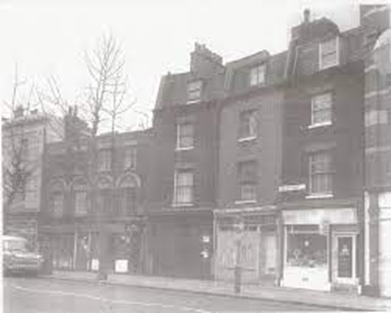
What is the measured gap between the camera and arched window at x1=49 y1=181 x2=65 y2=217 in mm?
2730

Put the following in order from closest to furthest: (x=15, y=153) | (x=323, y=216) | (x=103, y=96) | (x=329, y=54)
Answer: (x=329, y=54) → (x=323, y=216) → (x=103, y=96) → (x=15, y=153)

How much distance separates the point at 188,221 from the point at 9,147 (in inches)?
39.1

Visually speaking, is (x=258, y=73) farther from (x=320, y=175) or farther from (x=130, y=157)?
(x=130, y=157)

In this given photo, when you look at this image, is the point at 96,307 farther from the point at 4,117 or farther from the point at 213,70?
the point at 213,70

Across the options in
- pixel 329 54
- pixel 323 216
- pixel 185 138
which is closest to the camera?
pixel 329 54

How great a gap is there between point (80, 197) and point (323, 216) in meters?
1.14

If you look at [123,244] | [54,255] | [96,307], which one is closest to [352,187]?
[123,244]

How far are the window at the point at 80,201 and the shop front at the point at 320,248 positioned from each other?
3.09 ft

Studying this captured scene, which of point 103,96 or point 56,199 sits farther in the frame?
point 56,199

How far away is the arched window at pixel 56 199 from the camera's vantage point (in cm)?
273

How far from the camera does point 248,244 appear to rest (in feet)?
7.89

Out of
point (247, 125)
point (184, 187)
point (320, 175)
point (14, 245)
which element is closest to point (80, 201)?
point (14, 245)

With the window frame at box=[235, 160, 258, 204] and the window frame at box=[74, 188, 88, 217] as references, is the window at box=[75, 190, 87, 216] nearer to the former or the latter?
the window frame at box=[74, 188, 88, 217]

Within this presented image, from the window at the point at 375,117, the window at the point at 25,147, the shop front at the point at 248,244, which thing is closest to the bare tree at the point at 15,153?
the window at the point at 25,147
